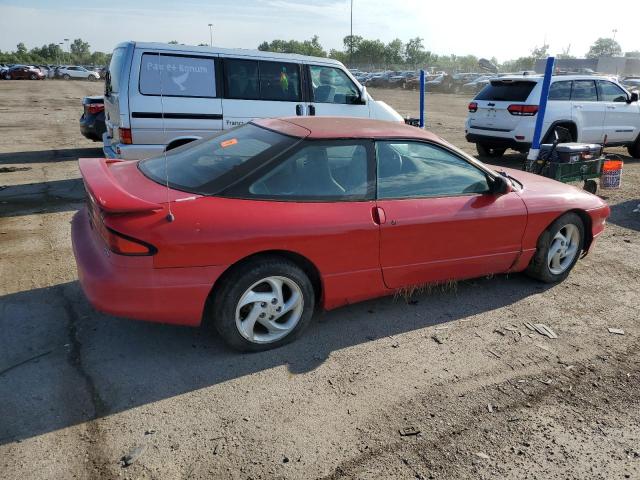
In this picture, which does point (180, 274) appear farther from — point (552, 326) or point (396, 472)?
point (552, 326)

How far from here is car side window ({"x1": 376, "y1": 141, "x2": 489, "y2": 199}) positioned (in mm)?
3740

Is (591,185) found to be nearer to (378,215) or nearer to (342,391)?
(378,215)

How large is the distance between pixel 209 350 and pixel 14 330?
137cm

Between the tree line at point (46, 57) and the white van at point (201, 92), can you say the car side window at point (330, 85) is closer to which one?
the white van at point (201, 92)

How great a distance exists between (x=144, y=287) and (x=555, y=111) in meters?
8.86

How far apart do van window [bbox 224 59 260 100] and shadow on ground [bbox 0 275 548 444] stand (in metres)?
4.06

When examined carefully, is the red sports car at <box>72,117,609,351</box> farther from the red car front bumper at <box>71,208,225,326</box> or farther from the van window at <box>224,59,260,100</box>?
the van window at <box>224,59,260,100</box>

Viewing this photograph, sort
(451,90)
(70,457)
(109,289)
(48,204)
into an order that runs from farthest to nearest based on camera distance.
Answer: (451,90), (48,204), (109,289), (70,457)

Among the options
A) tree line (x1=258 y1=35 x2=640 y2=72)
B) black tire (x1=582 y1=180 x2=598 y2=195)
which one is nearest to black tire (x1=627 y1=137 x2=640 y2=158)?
black tire (x1=582 y1=180 x2=598 y2=195)

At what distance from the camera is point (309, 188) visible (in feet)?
11.4

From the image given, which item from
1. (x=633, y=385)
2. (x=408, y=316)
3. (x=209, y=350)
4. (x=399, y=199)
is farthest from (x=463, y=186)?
(x=209, y=350)

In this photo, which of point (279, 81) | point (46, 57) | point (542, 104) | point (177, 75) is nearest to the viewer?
point (177, 75)

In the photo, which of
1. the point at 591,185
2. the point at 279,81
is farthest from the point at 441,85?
the point at 279,81

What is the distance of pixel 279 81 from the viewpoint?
757 cm
